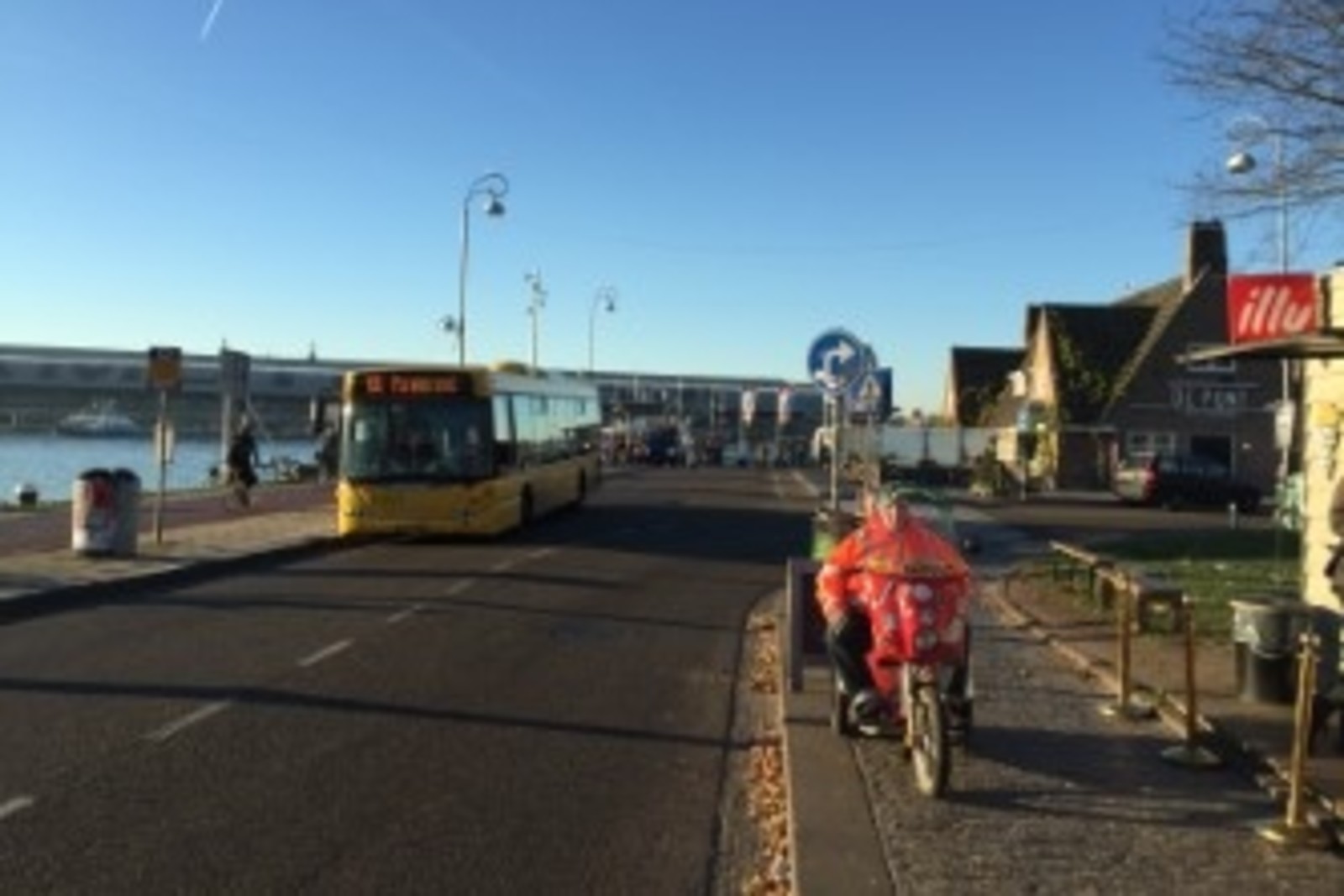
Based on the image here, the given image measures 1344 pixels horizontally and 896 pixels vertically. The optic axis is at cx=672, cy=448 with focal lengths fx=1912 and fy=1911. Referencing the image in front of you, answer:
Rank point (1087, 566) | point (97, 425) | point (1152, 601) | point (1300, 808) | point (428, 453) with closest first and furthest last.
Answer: point (1300, 808) → point (1152, 601) → point (1087, 566) → point (428, 453) → point (97, 425)

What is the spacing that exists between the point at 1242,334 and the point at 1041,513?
35.1m

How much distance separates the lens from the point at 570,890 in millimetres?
7613

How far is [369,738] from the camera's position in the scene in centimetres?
Answer: 1110

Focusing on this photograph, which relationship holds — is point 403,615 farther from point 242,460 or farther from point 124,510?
point 242,460

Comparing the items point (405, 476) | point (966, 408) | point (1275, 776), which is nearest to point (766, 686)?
point (1275, 776)

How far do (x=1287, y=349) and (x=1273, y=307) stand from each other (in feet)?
5.34

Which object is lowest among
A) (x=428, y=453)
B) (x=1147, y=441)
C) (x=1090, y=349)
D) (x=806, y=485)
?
(x=806, y=485)

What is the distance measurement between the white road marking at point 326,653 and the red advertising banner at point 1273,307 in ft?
23.5

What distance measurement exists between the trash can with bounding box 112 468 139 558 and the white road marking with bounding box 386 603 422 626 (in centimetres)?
597

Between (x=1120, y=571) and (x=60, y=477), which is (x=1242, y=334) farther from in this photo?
(x=60, y=477)

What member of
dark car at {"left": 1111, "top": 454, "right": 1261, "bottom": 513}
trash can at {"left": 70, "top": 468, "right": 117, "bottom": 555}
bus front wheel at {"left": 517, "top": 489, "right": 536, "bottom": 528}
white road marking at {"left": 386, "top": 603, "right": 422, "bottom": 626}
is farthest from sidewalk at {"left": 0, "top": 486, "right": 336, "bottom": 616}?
dark car at {"left": 1111, "top": 454, "right": 1261, "bottom": 513}

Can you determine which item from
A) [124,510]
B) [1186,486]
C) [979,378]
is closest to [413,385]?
[124,510]

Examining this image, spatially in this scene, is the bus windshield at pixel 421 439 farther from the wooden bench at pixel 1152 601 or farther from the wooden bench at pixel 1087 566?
the wooden bench at pixel 1152 601

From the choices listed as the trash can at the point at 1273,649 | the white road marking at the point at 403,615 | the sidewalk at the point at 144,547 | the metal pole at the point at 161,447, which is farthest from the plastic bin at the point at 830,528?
the metal pole at the point at 161,447
